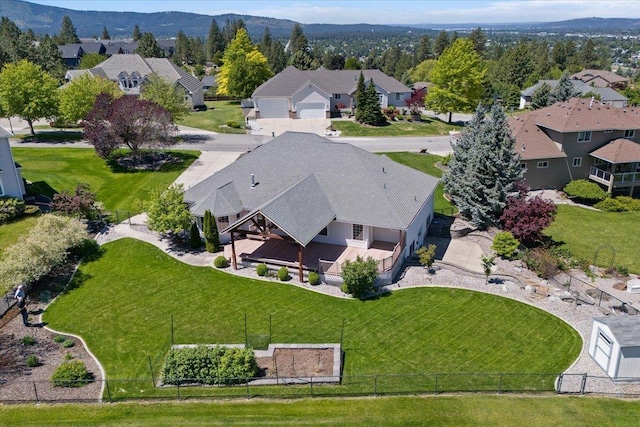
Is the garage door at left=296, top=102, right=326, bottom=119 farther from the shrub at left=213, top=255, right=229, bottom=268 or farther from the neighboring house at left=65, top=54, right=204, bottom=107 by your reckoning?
the shrub at left=213, top=255, right=229, bottom=268

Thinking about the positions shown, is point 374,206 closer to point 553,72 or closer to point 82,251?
point 82,251

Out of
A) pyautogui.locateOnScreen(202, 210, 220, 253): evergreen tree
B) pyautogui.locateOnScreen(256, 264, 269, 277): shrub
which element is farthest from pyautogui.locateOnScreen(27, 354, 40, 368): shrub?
pyautogui.locateOnScreen(202, 210, 220, 253): evergreen tree

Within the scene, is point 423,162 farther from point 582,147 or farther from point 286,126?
point 286,126

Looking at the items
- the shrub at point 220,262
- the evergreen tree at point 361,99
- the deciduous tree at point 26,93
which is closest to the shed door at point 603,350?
the shrub at point 220,262

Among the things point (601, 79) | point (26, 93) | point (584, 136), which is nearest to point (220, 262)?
point (584, 136)

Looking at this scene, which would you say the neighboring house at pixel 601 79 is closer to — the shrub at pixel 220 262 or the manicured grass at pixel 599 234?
the manicured grass at pixel 599 234
